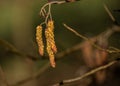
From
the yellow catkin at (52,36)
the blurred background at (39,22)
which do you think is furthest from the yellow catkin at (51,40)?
the blurred background at (39,22)

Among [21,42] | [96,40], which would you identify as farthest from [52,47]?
[21,42]

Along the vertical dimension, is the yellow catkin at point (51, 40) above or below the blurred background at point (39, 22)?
above

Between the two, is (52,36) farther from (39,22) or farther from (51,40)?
(39,22)

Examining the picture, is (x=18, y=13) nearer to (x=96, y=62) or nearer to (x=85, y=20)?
(x=85, y=20)

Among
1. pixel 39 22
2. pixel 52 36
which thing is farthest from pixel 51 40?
pixel 39 22

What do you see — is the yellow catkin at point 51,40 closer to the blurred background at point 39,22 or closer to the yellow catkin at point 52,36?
the yellow catkin at point 52,36

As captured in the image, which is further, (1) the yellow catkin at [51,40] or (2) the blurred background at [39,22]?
(2) the blurred background at [39,22]

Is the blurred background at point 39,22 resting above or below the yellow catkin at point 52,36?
below

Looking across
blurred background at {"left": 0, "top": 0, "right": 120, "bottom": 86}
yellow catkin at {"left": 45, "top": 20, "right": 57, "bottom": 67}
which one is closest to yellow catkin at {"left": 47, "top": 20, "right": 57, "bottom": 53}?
yellow catkin at {"left": 45, "top": 20, "right": 57, "bottom": 67}

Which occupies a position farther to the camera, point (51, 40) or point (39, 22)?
point (39, 22)

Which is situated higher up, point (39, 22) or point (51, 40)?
point (51, 40)

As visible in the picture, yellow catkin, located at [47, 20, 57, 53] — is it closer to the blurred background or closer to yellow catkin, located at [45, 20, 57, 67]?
yellow catkin, located at [45, 20, 57, 67]
